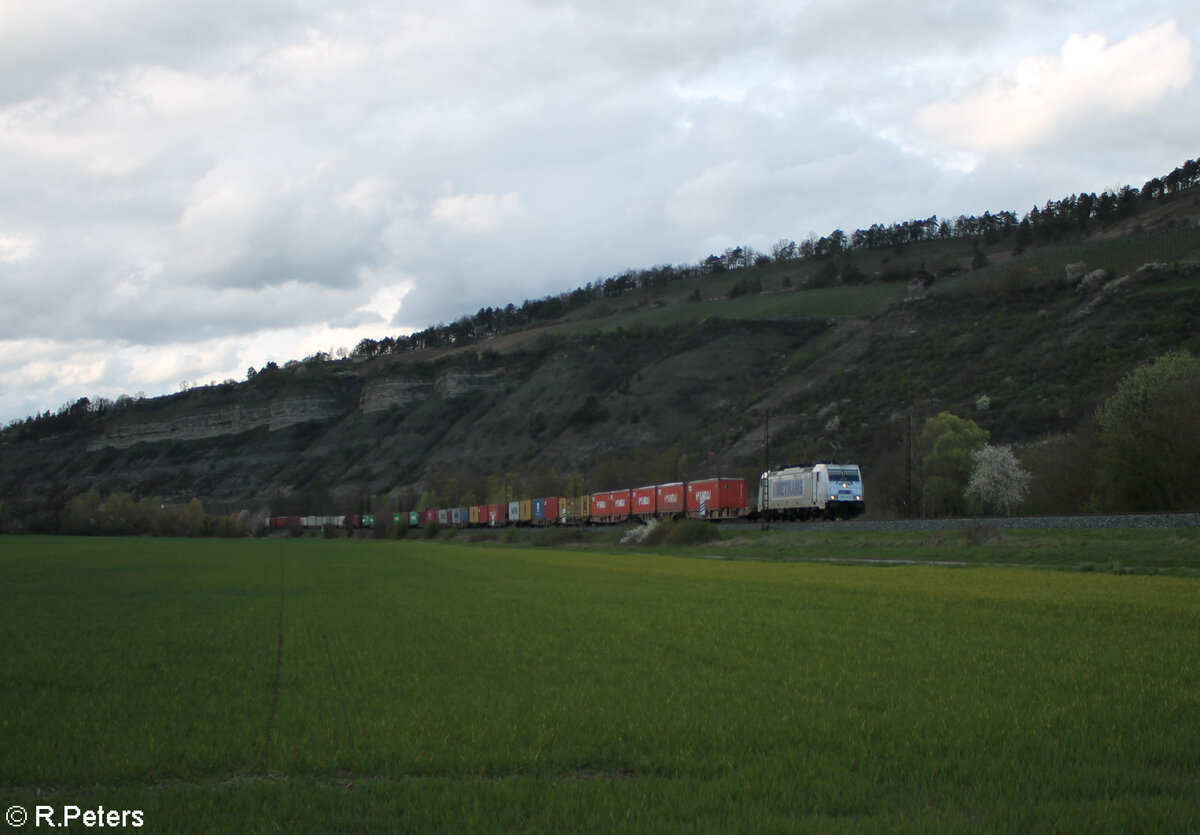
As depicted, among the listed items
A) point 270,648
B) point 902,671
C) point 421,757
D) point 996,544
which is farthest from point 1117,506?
point 421,757

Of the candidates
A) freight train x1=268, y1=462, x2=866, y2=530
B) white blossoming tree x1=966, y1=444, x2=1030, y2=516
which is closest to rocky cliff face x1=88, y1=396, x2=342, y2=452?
freight train x1=268, y1=462, x2=866, y2=530

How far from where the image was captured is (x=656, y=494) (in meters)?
65.6

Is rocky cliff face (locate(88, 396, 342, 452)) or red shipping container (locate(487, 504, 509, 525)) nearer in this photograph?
red shipping container (locate(487, 504, 509, 525))

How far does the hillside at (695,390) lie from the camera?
76438mm

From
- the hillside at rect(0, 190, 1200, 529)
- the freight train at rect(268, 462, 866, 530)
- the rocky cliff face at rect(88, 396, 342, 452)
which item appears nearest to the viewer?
the freight train at rect(268, 462, 866, 530)

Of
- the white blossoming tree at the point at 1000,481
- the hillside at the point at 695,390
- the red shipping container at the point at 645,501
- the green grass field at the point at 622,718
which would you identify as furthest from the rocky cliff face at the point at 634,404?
the green grass field at the point at 622,718

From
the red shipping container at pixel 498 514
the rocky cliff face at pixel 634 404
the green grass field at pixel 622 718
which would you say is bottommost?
the red shipping container at pixel 498 514

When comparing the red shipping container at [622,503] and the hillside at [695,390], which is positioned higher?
the hillside at [695,390]

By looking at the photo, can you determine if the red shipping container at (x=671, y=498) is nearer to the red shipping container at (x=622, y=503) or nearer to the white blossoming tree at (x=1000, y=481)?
the red shipping container at (x=622, y=503)

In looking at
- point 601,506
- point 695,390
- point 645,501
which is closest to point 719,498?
point 645,501

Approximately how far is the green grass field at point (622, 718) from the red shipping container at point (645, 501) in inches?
1826

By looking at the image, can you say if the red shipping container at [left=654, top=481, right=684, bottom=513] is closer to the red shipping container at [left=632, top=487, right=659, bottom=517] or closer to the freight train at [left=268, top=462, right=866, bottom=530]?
the freight train at [left=268, top=462, right=866, bottom=530]

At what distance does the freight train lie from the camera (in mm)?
51281

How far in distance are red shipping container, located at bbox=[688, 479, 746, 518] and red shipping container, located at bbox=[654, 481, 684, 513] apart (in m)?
1.09
